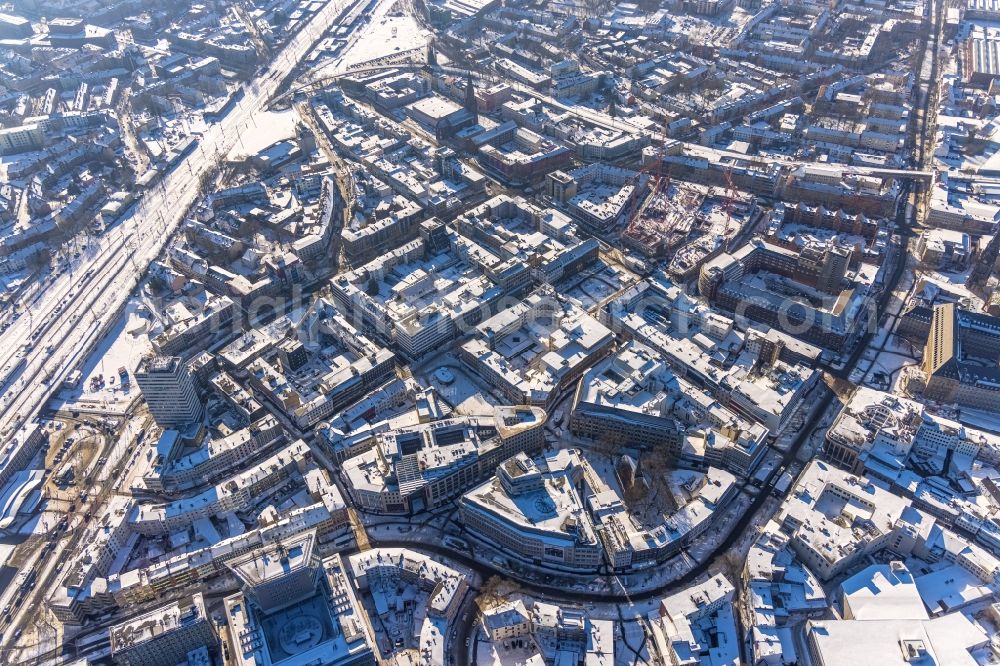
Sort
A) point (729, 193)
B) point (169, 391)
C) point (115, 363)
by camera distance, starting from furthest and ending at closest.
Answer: point (729, 193) < point (115, 363) < point (169, 391)

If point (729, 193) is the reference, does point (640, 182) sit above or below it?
above

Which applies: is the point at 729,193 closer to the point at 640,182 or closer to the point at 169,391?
the point at 640,182

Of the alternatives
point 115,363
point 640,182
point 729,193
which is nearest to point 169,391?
point 115,363

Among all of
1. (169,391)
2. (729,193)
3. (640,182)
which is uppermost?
(640,182)

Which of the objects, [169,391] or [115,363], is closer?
[169,391]

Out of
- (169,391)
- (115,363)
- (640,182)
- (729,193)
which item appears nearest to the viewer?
(169,391)

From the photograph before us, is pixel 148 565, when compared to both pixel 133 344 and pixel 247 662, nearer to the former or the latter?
pixel 247 662

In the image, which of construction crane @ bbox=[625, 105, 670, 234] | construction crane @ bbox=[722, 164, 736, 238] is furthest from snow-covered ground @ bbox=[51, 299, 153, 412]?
construction crane @ bbox=[722, 164, 736, 238]

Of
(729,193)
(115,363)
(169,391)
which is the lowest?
(169,391)

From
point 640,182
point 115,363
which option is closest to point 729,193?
point 640,182
